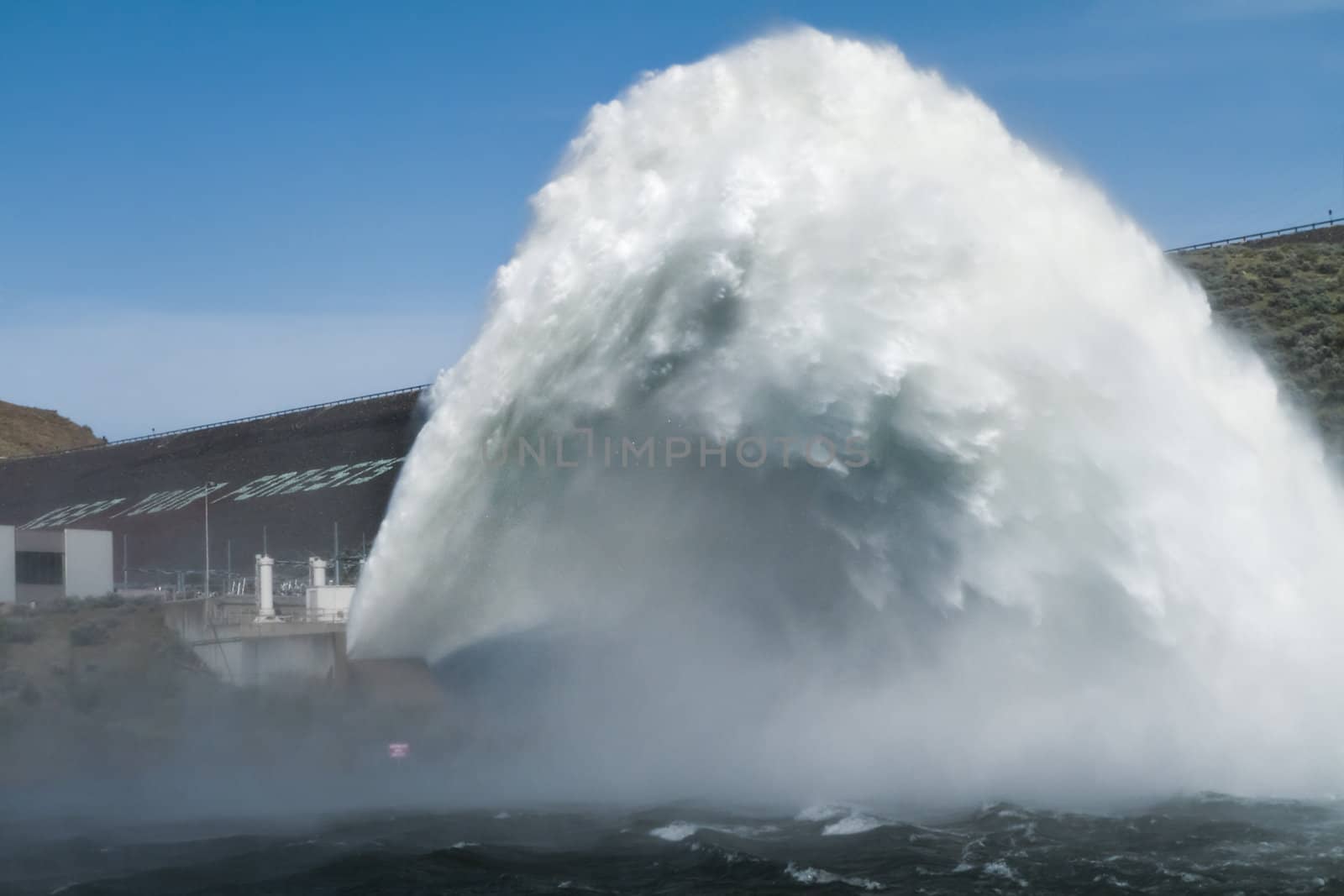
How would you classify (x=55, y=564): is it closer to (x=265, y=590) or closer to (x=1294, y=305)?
(x=265, y=590)

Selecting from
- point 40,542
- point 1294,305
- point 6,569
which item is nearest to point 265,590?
point 6,569

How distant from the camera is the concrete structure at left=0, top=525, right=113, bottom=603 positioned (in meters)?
37.8

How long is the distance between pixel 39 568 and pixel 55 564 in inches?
20.3

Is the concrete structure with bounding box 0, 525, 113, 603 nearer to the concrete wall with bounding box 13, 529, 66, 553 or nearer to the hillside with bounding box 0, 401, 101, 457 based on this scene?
the concrete wall with bounding box 13, 529, 66, 553

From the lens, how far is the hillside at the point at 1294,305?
43.6 meters

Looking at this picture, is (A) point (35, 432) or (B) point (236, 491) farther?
(A) point (35, 432)

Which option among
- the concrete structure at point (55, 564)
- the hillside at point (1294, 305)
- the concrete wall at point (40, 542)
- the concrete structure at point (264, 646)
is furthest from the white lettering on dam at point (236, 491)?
the hillside at point (1294, 305)

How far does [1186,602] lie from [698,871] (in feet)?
32.0

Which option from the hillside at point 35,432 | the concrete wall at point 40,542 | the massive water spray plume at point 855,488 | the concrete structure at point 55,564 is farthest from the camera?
the hillside at point 35,432

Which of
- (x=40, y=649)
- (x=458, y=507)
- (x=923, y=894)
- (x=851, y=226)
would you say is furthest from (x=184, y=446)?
(x=923, y=894)

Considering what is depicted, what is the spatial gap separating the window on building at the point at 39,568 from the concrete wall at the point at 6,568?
171 cm

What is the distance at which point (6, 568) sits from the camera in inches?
1469

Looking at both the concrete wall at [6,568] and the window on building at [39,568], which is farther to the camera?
the window on building at [39,568]

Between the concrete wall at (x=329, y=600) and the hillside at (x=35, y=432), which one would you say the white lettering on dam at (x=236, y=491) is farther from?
the hillside at (x=35, y=432)
